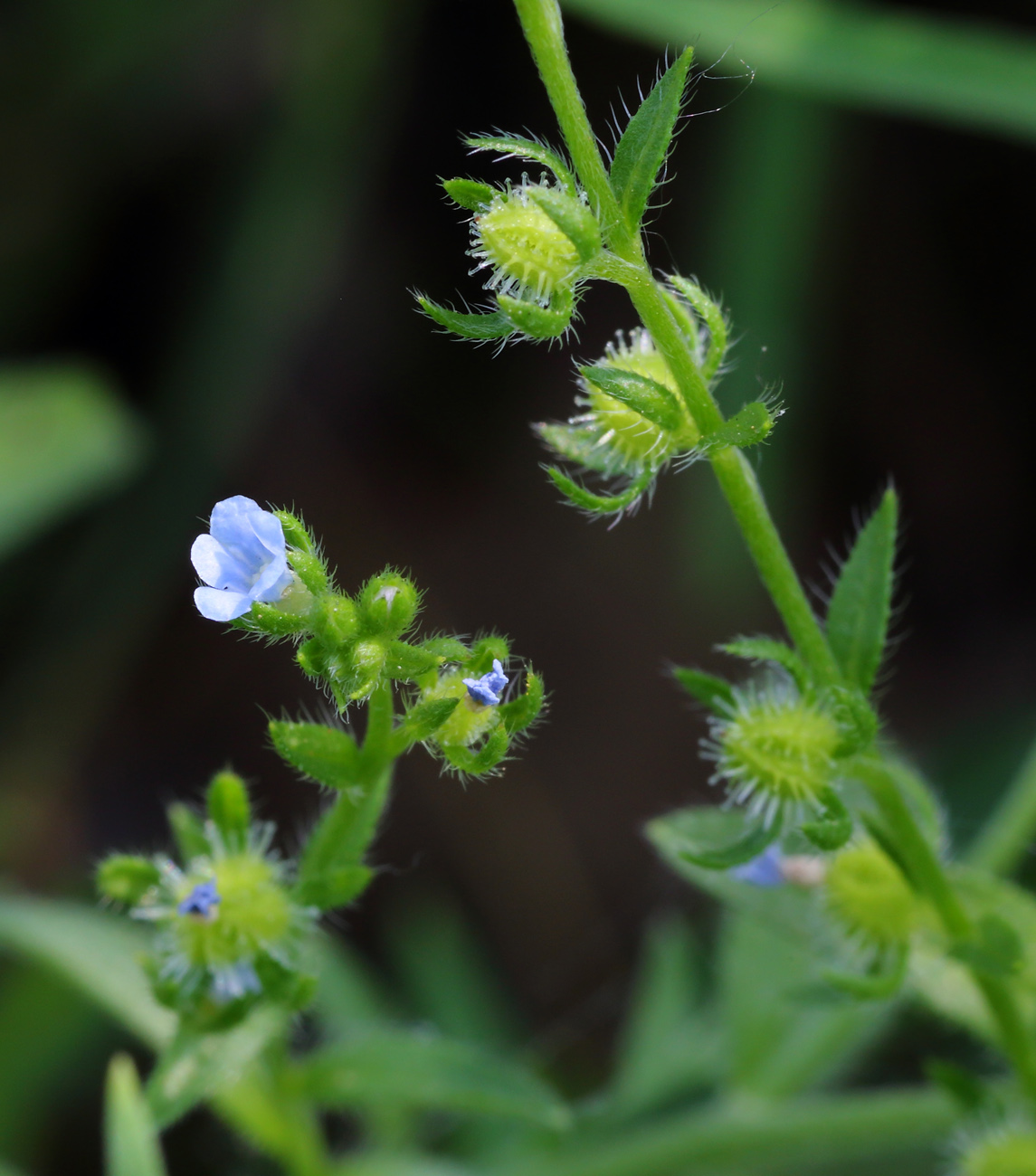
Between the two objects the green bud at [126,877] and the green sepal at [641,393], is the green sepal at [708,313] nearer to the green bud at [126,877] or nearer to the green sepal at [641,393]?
the green sepal at [641,393]

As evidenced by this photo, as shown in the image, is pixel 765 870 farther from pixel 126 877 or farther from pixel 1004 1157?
pixel 126 877

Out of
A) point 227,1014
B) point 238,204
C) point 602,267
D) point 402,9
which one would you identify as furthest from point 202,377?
point 602,267

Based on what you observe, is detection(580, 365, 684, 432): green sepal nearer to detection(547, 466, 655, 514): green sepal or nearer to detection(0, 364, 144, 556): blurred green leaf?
detection(547, 466, 655, 514): green sepal

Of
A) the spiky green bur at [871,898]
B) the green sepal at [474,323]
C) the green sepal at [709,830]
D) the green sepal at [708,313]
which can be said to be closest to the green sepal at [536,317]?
the green sepal at [474,323]

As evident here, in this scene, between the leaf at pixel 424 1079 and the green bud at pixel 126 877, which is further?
the leaf at pixel 424 1079

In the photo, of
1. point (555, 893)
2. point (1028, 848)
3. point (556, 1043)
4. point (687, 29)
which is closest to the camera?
point (1028, 848)

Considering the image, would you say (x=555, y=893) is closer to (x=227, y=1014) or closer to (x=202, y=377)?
(x=202, y=377)
